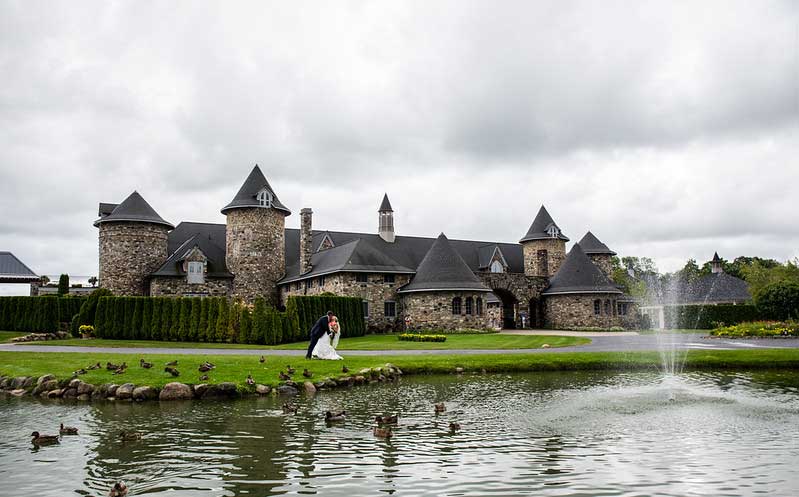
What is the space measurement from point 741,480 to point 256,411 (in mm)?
10768

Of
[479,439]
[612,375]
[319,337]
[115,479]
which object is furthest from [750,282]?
[115,479]

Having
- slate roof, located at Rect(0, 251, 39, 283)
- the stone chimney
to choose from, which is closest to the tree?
slate roof, located at Rect(0, 251, 39, 283)

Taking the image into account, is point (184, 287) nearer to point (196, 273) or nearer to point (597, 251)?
point (196, 273)

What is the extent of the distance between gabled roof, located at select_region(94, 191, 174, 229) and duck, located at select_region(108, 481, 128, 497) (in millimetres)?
42298

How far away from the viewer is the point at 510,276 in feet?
177

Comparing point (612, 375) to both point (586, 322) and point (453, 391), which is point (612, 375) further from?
point (586, 322)

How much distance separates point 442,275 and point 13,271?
3903 centimetres

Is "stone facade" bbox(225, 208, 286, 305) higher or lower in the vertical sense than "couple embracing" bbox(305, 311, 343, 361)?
higher

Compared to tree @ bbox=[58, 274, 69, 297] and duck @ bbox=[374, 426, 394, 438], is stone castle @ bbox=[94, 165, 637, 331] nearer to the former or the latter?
tree @ bbox=[58, 274, 69, 297]

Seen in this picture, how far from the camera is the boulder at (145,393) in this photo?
17703 millimetres

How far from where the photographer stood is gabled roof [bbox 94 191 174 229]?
155 ft

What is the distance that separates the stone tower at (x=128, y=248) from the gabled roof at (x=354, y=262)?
10860 mm

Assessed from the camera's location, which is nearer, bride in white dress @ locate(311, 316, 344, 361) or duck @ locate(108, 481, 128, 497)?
duck @ locate(108, 481, 128, 497)

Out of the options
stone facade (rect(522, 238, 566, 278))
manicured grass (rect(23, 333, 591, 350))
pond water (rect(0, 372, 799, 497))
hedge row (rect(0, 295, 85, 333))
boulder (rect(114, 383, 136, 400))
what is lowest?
pond water (rect(0, 372, 799, 497))
